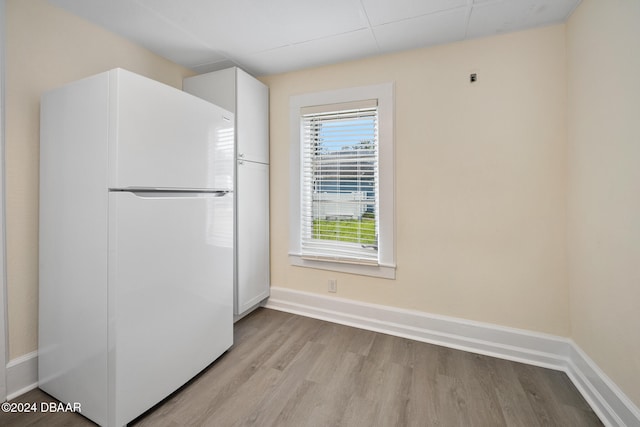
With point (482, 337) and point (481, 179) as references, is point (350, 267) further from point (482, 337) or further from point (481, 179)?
point (481, 179)

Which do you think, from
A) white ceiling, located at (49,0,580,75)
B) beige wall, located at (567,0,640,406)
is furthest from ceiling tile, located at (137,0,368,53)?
beige wall, located at (567,0,640,406)

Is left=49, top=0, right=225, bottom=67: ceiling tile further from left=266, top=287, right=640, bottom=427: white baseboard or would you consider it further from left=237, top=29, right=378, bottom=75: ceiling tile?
left=266, top=287, right=640, bottom=427: white baseboard

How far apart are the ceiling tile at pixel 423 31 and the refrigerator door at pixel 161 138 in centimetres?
129

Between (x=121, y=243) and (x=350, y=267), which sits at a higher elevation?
(x=121, y=243)

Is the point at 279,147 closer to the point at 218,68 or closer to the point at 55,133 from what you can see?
the point at 218,68

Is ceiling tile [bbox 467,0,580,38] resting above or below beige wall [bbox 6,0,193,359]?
above

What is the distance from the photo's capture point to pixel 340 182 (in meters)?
2.40

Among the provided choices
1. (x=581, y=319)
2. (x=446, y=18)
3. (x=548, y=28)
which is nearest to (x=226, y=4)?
(x=446, y=18)

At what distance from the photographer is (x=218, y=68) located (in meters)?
2.48

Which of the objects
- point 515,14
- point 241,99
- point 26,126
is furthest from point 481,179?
point 26,126

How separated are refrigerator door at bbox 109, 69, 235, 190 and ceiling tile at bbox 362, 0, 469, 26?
1.14m

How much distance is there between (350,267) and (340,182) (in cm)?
75

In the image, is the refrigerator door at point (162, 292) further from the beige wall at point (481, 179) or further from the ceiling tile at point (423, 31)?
the ceiling tile at point (423, 31)

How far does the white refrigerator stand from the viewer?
124cm
